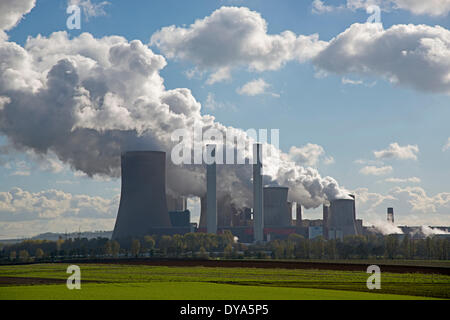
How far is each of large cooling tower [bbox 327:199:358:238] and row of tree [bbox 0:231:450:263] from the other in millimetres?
9390

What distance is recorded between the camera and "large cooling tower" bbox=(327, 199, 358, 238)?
146m

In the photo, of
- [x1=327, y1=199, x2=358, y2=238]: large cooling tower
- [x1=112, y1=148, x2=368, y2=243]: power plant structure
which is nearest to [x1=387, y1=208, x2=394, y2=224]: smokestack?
[x1=112, y1=148, x2=368, y2=243]: power plant structure

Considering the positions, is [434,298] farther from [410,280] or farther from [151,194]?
[151,194]

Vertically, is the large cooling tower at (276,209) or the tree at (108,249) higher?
the large cooling tower at (276,209)

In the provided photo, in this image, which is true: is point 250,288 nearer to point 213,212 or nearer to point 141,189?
point 141,189

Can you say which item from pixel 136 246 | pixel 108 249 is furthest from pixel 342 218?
pixel 108 249

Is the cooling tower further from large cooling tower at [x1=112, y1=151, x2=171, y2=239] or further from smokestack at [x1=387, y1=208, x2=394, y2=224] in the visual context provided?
smokestack at [x1=387, y1=208, x2=394, y2=224]

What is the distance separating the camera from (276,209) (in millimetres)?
146375

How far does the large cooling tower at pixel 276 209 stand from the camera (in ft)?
474

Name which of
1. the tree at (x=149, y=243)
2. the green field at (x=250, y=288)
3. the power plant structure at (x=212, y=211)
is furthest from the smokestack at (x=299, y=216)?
the green field at (x=250, y=288)

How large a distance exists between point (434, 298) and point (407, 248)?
68980 millimetres

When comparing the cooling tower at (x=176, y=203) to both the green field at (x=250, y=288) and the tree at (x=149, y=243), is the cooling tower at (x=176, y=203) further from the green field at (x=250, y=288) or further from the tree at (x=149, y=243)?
the green field at (x=250, y=288)

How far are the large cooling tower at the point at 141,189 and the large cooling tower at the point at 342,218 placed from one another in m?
46.9

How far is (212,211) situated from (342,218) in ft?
100
